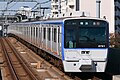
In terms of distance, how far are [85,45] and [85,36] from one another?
0.35 m

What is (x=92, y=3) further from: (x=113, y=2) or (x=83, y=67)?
(x=83, y=67)

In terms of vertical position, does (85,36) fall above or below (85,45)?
above

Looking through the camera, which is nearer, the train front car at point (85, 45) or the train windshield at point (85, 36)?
the train front car at point (85, 45)

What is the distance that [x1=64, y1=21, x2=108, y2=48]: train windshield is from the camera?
1358 centimetres

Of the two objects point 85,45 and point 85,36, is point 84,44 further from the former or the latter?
point 85,36

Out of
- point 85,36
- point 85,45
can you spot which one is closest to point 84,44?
point 85,45

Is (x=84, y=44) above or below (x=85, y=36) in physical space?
below

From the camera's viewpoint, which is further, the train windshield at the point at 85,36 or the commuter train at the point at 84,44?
the train windshield at the point at 85,36

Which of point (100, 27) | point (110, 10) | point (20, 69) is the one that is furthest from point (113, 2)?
point (100, 27)

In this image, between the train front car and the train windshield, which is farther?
the train windshield

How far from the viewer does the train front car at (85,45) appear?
44.1 feet

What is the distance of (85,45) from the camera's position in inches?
533

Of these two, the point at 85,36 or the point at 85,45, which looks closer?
the point at 85,45

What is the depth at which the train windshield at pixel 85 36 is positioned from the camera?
44.6 ft
